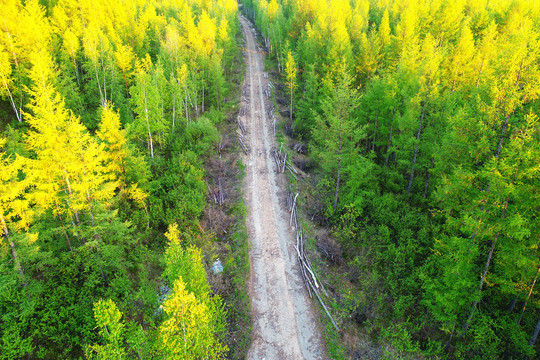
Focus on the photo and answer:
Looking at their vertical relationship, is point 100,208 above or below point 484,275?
above

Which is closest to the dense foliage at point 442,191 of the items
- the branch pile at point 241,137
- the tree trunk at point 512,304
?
the tree trunk at point 512,304

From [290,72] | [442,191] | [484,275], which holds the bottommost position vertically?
[484,275]

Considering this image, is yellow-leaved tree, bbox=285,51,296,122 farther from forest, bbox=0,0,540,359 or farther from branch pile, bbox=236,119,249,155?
branch pile, bbox=236,119,249,155

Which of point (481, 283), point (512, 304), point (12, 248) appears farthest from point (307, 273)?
point (12, 248)

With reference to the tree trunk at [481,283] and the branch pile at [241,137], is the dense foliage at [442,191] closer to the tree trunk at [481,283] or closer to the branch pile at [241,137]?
the tree trunk at [481,283]

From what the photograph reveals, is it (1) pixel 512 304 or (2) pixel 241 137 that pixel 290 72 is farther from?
(1) pixel 512 304

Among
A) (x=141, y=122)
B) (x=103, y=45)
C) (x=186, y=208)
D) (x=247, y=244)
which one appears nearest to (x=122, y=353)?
(x=247, y=244)

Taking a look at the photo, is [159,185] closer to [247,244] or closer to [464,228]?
[247,244]

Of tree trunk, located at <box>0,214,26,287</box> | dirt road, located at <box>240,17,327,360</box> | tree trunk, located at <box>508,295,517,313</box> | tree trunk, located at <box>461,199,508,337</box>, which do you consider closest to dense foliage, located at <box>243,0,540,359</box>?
tree trunk, located at <box>461,199,508,337</box>
